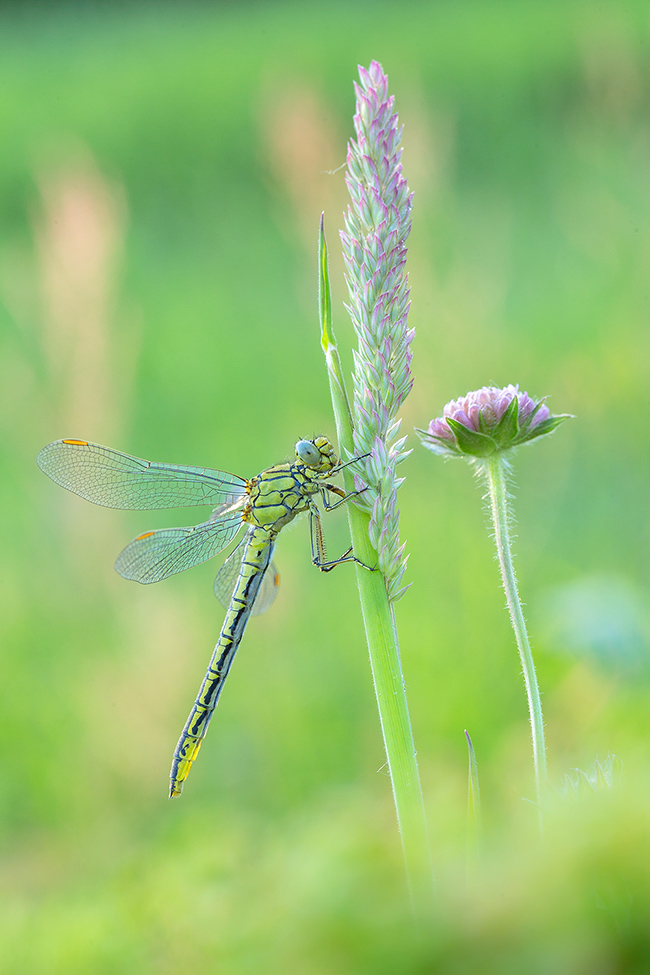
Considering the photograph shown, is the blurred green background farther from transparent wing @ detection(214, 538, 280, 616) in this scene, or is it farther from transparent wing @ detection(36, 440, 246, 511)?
transparent wing @ detection(36, 440, 246, 511)

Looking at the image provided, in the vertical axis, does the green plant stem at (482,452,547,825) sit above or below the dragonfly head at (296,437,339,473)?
below

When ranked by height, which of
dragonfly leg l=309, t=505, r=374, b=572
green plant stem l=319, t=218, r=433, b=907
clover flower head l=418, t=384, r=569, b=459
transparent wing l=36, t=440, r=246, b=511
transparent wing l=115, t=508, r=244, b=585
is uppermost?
transparent wing l=36, t=440, r=246, b=511

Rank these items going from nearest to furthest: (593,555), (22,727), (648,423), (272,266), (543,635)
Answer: (543,635) < (22,727) < (593,555) < (648,423) < (272,266)

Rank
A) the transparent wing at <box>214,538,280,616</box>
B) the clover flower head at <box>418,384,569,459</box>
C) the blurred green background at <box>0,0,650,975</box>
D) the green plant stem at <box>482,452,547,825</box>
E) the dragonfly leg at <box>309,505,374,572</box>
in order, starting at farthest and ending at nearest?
the transparent wing at <box>214,538,280,616</box>, the dragonfly leg at <box>309,505,374,572</box>, the clover flower head at <box>418,384,569,459</box>, the green plant stem at <box>482,452,547,825</box>, the blurred green background at <box>0,0,650,975</box>

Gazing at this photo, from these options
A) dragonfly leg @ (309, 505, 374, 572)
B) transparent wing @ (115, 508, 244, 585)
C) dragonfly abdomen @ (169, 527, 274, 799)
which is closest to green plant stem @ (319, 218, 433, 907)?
dragonfly leg @ (309, 505, 374, 572)

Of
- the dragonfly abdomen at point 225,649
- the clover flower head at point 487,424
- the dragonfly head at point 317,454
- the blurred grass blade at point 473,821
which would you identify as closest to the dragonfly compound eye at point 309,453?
the dragonfly head at point 317,454

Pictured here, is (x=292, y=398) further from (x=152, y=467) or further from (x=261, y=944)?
(x=261, y=944)

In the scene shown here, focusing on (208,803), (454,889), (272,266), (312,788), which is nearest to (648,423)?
(312,788)

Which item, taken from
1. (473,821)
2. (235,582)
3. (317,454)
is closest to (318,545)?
(317,454)
